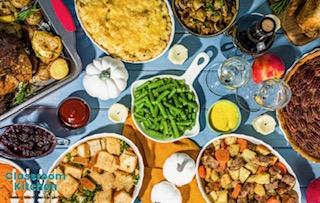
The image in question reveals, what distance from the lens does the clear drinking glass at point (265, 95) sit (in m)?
1.98

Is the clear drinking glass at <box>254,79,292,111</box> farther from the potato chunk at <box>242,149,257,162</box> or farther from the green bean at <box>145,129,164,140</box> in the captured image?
the green bean at <box>145,129,164,140</box>

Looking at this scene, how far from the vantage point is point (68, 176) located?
6.52 feet

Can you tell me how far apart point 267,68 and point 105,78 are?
563mm

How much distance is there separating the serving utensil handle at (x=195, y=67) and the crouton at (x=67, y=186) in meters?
0.53

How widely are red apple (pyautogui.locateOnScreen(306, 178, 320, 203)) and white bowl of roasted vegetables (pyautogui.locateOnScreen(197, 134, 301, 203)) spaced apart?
1.4 inches

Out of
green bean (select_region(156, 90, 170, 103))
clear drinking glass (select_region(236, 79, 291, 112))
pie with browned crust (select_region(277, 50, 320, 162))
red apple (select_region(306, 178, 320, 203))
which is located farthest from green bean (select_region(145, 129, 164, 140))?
red apple (select_region(306, 178, 320, 203))

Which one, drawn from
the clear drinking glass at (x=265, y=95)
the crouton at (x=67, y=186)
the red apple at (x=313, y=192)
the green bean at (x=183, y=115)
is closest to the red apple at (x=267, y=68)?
the clear drinking glass at (x=265, y=95)

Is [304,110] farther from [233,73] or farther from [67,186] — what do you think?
[67,186]

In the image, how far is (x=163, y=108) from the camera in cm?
201

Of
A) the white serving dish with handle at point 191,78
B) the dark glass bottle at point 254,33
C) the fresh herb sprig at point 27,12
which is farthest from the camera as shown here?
the white serving dish with handle at point 191,78

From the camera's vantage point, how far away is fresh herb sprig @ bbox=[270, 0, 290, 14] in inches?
79.5

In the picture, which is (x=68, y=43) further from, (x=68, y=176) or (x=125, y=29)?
(x=68, y=176)

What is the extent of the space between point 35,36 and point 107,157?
0.48m

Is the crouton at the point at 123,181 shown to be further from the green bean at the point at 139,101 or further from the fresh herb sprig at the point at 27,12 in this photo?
the fresh herb sprig at the point at 27,12
